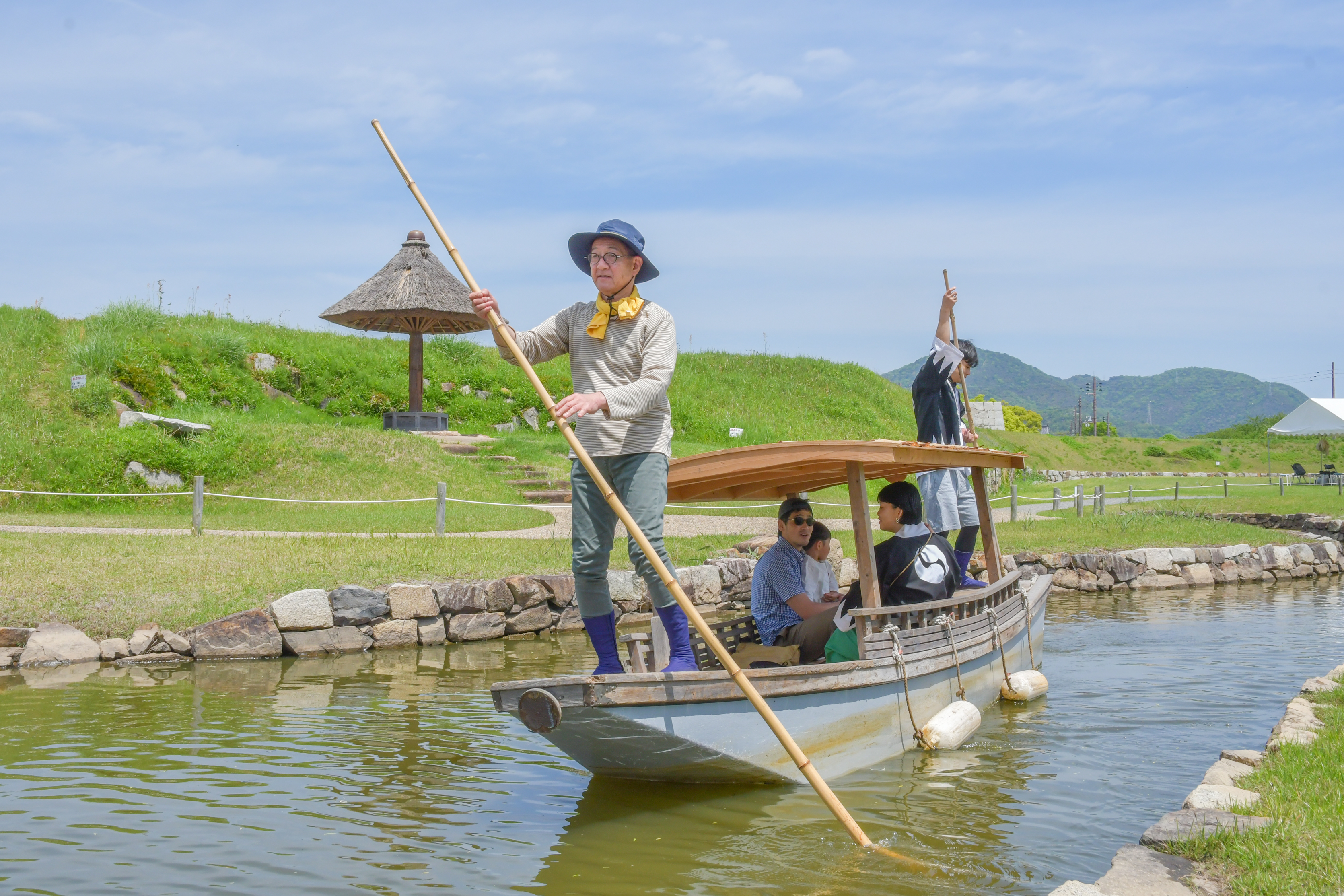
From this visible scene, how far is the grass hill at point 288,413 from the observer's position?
17.9m

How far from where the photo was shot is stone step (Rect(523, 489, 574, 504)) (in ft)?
64.7

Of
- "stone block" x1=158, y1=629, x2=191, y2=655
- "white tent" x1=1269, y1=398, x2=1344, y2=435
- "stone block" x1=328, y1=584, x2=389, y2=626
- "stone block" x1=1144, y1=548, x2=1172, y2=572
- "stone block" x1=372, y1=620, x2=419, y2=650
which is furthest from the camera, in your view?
"white tent" x1=1269, y1=398, x2=1344, y2=435

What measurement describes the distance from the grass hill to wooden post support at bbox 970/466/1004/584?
8.44 meters

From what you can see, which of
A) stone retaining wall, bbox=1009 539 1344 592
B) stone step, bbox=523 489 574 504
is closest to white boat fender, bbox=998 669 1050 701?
stone retaining wall, bbox=1009 539 1344 592

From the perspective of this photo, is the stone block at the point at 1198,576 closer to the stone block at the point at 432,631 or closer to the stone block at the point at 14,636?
the stone block at the point at 432,631

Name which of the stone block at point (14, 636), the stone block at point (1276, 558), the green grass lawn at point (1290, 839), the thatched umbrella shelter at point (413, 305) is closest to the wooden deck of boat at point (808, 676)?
the green grass lawn at point (1290, 839)

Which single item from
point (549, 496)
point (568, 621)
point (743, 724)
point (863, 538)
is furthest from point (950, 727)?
point (549, 496)

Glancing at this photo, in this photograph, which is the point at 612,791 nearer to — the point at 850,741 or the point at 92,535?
the point at 850,741

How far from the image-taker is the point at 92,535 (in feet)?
41.8

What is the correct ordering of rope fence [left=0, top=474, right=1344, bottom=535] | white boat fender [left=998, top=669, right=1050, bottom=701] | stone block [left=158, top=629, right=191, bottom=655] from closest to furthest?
white boat fender [left=998, top=669, right=1050, bottom=701] < stone block [left=158, top=629, right=191, bottom=655] < rope fence [left=0, top=474, right=1344, bottom=535]

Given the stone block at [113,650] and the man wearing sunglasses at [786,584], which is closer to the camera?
the man wearing sunglasses at [786,584]

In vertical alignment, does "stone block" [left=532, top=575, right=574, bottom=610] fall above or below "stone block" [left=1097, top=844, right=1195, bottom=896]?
above

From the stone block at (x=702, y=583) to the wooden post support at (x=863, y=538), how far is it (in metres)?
6.24

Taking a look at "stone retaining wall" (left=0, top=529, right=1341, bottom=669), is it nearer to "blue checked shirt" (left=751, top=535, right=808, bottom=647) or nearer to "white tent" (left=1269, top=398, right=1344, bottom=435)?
"blue checked shirt" (left=751, top=535, right=808, bottom=647)
